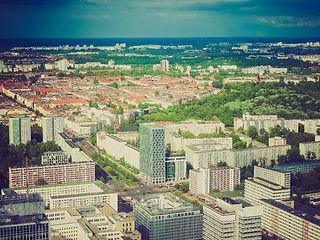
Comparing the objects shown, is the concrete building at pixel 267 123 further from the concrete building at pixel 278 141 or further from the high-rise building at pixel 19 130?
the high-rise building at pixel 19 130

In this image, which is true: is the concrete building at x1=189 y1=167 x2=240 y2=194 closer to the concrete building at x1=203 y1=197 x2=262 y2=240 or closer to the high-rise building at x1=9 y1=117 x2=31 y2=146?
the concrete building at x1=203 y1=197 x2=262 y2=240

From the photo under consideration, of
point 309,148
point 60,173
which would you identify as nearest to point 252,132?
point 309,148

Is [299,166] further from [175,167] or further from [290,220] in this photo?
[290,220]

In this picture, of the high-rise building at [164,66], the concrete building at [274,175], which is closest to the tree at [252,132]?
the concrete building at [274,175]

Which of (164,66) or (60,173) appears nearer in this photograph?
(60,173)

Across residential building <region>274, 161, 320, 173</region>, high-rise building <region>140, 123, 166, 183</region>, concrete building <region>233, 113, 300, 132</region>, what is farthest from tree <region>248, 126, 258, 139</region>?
high-rise building <region>140, 123, 166, 183</region>

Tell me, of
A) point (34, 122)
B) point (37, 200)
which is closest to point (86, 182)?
point (37, 200)
